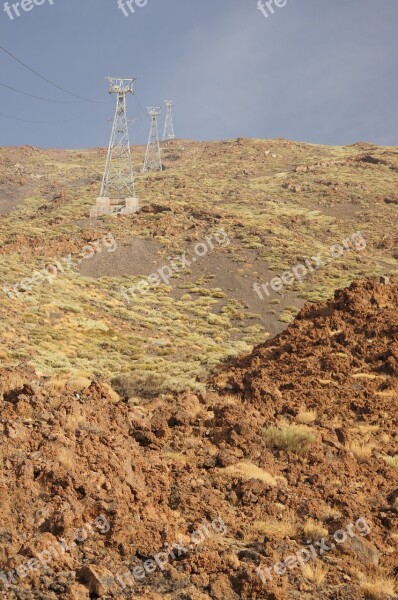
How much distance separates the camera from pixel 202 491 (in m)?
7.56

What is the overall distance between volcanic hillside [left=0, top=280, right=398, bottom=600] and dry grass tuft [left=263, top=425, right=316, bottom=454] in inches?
0.9

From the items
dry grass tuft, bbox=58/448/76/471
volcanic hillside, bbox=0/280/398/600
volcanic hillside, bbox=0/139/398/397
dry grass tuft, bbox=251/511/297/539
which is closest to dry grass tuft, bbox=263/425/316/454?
volcanic hillside, bbox=0/280/398/600

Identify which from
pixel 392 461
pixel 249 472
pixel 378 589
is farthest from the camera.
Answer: pixel 392 461

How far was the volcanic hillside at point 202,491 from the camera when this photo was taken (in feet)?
18.1

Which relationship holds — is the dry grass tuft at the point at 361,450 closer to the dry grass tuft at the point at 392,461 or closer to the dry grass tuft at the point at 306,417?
the dry grass tuft at the point at 392,461

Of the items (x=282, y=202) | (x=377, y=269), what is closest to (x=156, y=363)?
(x=377, y=269)

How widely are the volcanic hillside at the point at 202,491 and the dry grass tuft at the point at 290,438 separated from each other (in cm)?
2

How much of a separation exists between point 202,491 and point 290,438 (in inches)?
109

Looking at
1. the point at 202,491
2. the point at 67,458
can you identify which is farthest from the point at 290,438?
the point at 67,458

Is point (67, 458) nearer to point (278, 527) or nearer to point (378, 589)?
point (278, 527)

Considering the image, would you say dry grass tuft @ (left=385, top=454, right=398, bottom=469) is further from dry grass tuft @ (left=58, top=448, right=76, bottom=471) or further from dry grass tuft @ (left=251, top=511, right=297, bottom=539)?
dry grass tuft @ (left=58, top=448, right=76, bottom=471)

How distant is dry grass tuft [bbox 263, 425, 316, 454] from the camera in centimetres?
960

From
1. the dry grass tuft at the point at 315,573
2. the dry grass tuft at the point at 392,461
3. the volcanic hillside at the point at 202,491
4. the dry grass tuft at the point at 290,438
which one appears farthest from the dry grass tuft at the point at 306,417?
the dry grass tuft at the point at 315,573

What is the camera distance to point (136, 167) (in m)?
90.1
